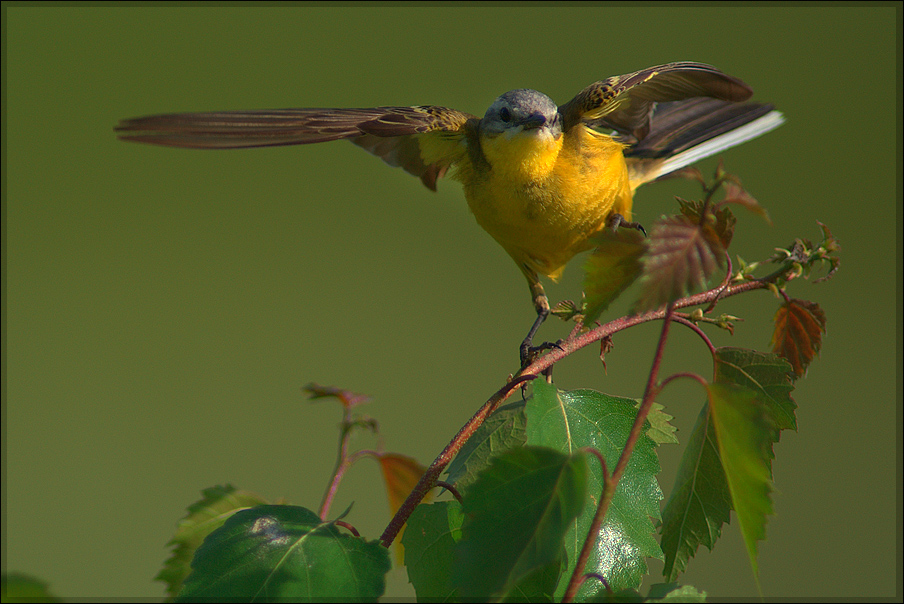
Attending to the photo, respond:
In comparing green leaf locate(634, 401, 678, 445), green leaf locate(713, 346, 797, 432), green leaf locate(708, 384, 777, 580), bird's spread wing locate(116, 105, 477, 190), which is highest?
bird's spread wing locate(116, 105, 477, 190)

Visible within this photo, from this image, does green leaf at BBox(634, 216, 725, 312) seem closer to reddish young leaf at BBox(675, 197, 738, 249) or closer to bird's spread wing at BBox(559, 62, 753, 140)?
reddish young leaf at BBox(675, 197, 738, 249)

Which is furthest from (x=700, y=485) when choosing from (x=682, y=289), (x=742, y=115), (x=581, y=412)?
(x=742, y=115)

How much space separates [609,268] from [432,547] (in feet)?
0.73

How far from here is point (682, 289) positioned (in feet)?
1.16

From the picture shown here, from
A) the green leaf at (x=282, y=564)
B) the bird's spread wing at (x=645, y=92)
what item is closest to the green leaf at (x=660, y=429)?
the green leaf at (x=282, y=564)

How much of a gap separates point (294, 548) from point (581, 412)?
0.77 feet

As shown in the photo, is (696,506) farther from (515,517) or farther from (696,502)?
(515,517)

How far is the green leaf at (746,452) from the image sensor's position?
35 centimetres

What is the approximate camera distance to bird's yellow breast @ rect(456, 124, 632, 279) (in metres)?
1.13

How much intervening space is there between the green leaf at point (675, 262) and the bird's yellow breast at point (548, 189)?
2.46 ft

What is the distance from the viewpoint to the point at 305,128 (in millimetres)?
922

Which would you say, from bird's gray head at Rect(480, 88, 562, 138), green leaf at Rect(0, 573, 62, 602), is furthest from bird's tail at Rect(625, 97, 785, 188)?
green leaf at Rect(0, 573, 62, 602)

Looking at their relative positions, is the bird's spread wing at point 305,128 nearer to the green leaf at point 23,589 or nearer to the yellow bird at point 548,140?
the yellow bird at point 548,140

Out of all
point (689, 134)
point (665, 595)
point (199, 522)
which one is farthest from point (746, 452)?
point (689, 134)
